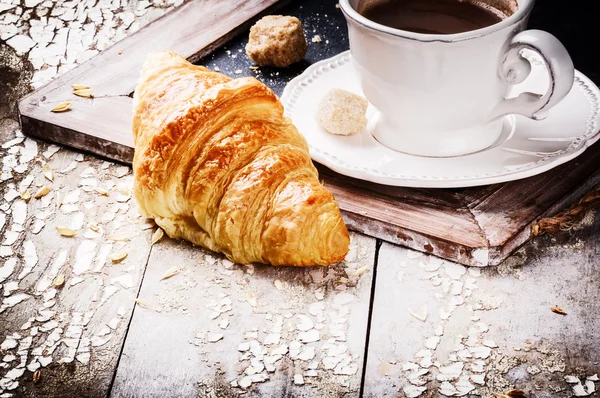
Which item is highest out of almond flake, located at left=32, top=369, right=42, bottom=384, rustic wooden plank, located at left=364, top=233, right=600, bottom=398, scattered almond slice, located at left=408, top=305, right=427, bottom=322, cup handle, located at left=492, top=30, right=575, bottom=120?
cup handle, located at left=492, top=30, right=575, bottom=120

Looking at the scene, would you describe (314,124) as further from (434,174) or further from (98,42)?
(98,42)

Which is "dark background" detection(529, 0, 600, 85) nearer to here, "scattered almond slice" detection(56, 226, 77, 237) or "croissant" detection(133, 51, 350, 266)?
"croissant" detection(133, 51, 350, 266)

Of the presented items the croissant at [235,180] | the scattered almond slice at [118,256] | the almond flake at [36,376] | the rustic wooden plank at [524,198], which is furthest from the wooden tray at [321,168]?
the almond flake at [36,376]

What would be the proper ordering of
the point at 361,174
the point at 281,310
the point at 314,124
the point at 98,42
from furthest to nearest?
1. the point at 98,42
2. the point at 314,124
3. the point at 361,174
4. the point at 281,310

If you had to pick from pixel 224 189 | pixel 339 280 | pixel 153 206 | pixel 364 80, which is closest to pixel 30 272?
pixel 153 206

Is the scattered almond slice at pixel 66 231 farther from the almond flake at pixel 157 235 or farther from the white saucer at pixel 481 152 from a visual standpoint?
the white saucer at pixel 481 152

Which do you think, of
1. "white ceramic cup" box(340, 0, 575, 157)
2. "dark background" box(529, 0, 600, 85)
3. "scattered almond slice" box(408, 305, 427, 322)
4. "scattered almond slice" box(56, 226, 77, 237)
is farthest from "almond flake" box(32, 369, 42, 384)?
"dark background" box(529, 0, 600, 85)

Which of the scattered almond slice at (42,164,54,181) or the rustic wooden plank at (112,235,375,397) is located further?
the scattered almond slice at (42,164,54,181)
